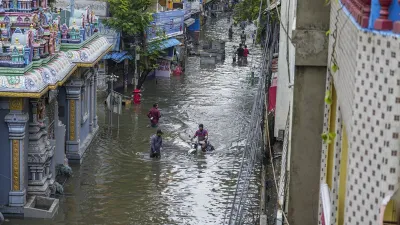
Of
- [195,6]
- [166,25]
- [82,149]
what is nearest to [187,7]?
[195,6]

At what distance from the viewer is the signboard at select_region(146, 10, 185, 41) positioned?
37.0 m

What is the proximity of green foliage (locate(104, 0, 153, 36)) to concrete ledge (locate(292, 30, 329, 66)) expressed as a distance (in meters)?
26.7

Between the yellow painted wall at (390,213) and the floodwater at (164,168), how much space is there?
7.42 m

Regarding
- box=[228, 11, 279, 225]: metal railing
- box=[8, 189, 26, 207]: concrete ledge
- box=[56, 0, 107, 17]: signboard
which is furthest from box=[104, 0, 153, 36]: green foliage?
box=[8, 189, 26, 207]: concrete ledge

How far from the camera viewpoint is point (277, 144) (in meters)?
23.0

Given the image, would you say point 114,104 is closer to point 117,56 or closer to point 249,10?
point 117,56

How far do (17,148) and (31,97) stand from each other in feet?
4.16

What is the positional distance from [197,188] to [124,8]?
15.9m

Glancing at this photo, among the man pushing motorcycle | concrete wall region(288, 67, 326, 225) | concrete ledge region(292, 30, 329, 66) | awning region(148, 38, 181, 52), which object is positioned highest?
concrete ledge region(292, 30, 329, 66)

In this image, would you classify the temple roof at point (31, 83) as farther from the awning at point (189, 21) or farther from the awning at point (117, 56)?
the awning at point (189, 21)

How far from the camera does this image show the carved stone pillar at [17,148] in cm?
1692

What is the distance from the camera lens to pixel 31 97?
16.6 m

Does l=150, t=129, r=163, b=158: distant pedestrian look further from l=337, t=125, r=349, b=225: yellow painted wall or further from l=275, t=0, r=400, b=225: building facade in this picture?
l=337, t=125, r=349, b=225: yellow painted wall

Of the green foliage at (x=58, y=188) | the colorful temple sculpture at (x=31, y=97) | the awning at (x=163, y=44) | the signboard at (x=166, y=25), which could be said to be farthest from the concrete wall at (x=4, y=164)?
the signboard at (x=166, y=25)
